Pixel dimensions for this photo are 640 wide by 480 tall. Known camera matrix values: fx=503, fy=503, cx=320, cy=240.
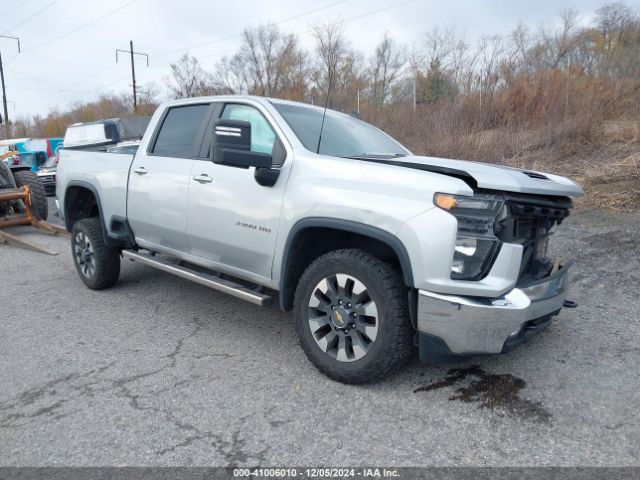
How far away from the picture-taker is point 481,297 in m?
2.75

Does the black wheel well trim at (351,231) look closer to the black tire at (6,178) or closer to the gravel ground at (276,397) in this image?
the gravel ground at (276,397)

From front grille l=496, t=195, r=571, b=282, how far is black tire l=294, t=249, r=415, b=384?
2.31 ft

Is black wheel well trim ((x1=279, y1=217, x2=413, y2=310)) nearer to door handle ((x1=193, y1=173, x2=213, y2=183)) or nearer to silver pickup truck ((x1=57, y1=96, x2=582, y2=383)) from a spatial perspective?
silver pickup truck ((x1=57, y1=96, x2=582, y2=383))

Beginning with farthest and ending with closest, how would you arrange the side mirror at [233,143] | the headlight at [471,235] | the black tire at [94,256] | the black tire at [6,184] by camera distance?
1. the black tire at [6,184]
2. the black tire at [94,256]
3. the side mirror at [233,143]
4. the headlight at [471,235]

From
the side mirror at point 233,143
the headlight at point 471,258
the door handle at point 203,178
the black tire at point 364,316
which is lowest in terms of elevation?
the black tire at point 364,316

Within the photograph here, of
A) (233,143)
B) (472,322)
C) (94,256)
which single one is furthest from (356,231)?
(94,256)

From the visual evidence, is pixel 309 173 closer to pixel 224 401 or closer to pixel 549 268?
pixel 224 401

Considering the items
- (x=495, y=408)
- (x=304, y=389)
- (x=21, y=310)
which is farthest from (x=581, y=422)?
(x=21, y=310)

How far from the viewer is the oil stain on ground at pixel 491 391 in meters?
2.86

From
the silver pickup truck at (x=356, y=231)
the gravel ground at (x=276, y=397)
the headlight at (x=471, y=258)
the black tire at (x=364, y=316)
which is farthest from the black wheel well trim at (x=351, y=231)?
the gravel ground at (x=276, y=397)

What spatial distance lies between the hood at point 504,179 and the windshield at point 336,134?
65 centimetres

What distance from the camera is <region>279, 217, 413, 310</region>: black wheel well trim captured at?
282 cm

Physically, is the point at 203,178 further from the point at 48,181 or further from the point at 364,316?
the point at 48,181

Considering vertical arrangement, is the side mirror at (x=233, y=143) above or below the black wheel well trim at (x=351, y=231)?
above
